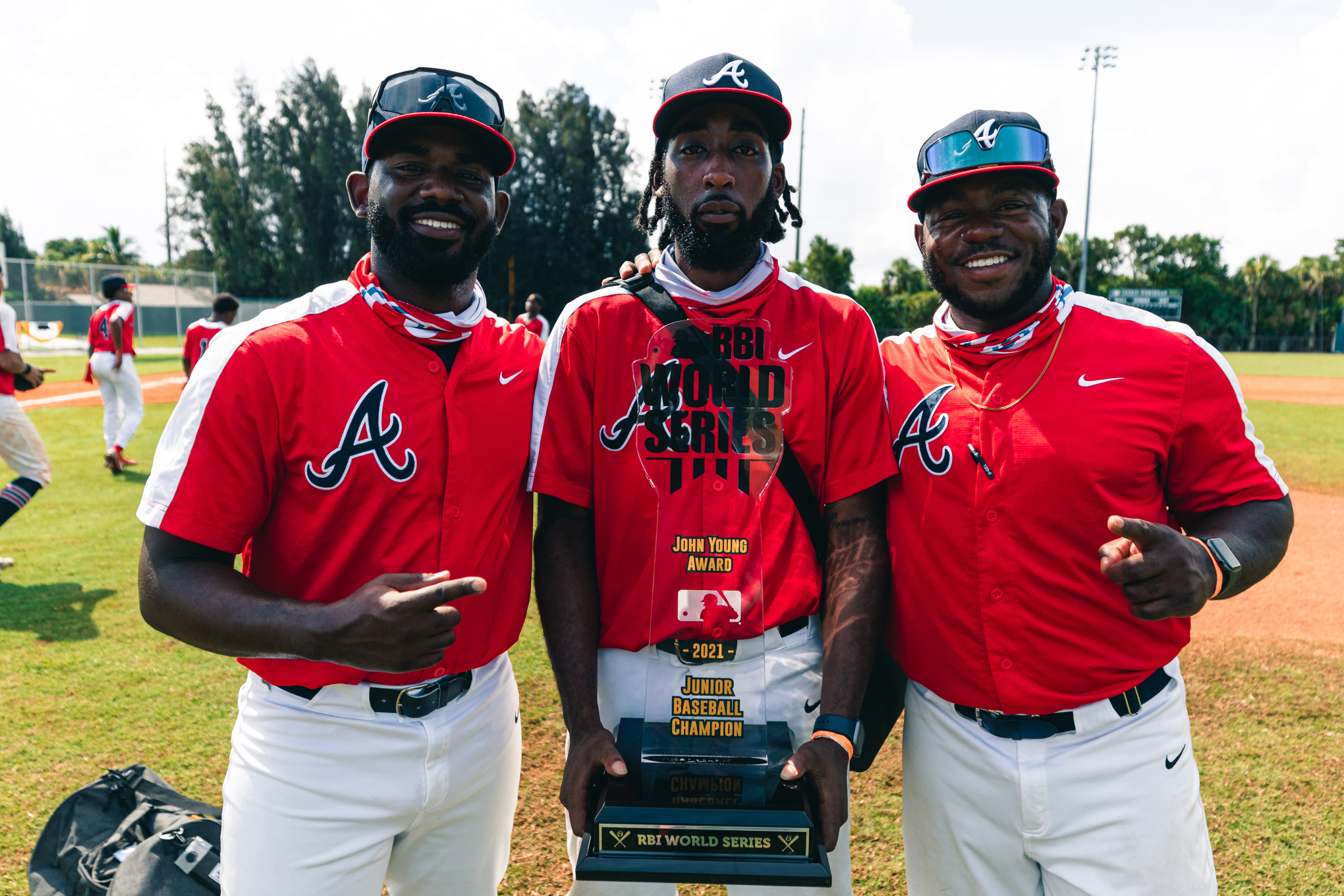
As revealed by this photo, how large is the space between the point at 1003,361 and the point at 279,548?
83.8 inches

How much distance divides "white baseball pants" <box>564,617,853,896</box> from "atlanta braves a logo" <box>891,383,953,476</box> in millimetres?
568

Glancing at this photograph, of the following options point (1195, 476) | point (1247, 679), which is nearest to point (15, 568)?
point (1195, 476)

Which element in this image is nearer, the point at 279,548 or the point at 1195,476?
the point at 279,548

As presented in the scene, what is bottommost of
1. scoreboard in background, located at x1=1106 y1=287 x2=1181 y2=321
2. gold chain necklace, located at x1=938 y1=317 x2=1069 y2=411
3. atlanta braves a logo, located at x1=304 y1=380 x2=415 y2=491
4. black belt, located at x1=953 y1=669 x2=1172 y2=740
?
black belt, located at x1=953 y1=669 x2=1172 y2=740

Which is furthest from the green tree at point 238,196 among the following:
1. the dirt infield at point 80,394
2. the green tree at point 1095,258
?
the green tree at point 1095,258

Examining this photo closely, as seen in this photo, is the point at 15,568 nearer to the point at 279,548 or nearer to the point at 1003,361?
the point at 279,548

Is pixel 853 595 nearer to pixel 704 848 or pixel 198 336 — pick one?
pixel 704 848

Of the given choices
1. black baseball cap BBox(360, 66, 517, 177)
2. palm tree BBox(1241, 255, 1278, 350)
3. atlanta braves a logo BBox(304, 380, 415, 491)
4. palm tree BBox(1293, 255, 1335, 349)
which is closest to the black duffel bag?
atlanta braves a logo BBox(304, 380, 415, 491)

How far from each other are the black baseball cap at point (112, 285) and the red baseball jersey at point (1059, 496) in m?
12.3

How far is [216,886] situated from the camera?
2611mm

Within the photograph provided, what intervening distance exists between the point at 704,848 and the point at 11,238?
2972 inches

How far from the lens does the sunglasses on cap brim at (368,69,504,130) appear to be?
2248 millimetres

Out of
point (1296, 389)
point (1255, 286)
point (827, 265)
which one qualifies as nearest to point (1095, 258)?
point (1255, 286)

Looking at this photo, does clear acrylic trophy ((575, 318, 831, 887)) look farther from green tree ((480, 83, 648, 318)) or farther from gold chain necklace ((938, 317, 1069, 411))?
green tree ((480, 83, 648, 318))
